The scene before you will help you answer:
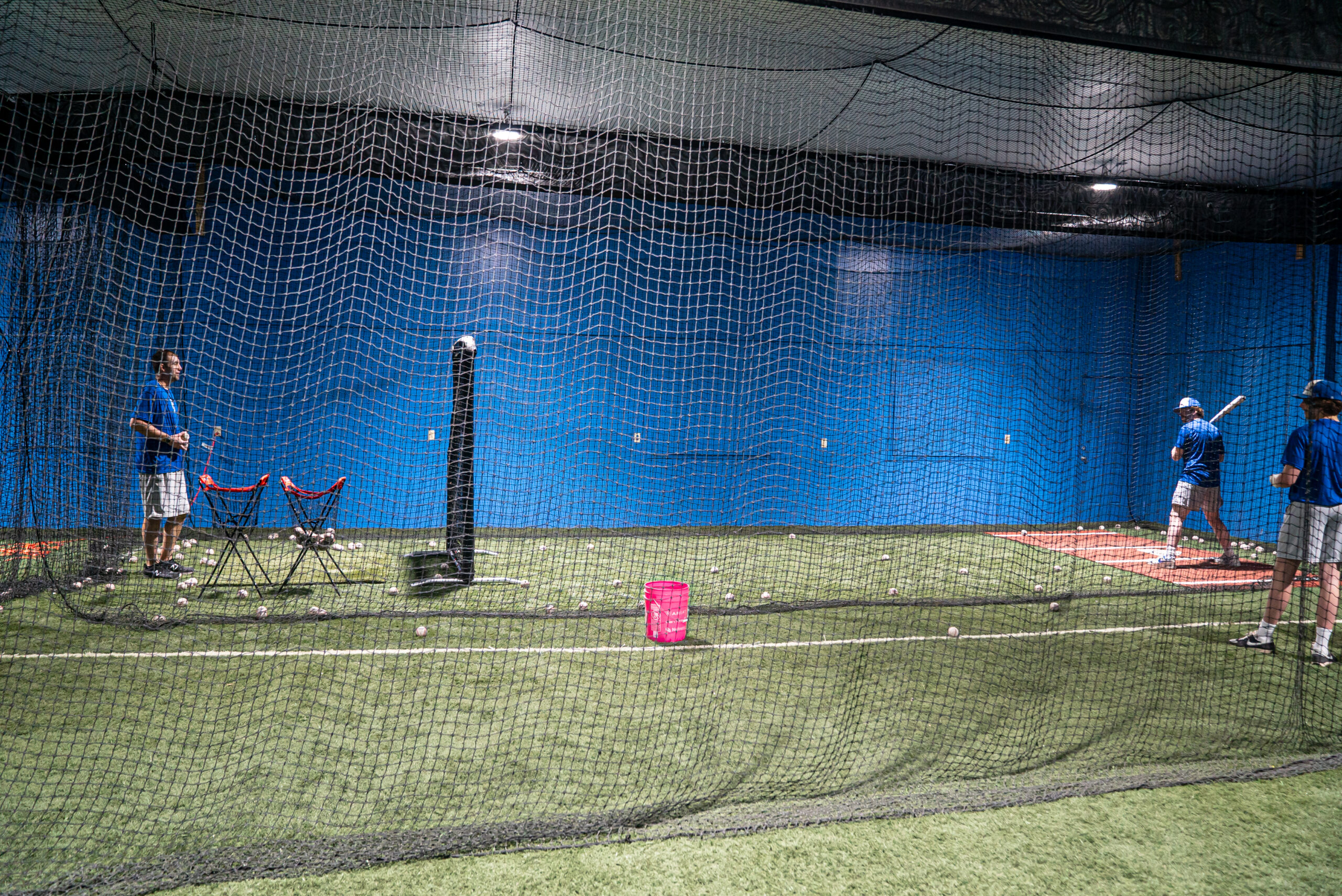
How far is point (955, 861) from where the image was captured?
223 cm

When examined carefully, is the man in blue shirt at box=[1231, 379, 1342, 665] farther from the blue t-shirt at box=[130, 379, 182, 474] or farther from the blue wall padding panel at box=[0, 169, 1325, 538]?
the blue t-shirt at box=[130, 379, 182, 474]

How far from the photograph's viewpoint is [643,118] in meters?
6.90

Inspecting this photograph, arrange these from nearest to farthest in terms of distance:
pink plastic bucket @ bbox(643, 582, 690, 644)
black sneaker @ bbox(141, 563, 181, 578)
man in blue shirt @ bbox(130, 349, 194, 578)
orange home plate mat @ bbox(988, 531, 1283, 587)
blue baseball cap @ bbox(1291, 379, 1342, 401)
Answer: blue baseball cap @ bbox(1291, 379, 1342, 401)
pink plastic bucket @ bbox(643, 582, 690, 644)
man in blue shirt @ bbox(130, 349, 194, 578)
black sneaker @ bbox(141, 563, 181, 578)
orange home plate mat @ bbox(988, 531, 1283, 587)

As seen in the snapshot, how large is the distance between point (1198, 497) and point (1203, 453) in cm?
40

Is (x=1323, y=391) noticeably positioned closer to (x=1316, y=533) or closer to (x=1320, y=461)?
(x=1320, y=461)

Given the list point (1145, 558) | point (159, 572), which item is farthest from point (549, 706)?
point (1145, 558)

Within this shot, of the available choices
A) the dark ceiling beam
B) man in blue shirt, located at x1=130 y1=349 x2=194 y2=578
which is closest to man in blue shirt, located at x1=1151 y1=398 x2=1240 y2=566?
the dark ceiling beam

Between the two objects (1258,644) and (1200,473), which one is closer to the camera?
(1258,644)

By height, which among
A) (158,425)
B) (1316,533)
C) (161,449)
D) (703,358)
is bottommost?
(1316,533)

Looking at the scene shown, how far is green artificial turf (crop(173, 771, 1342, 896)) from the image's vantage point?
2.07 meters

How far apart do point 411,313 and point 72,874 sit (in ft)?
22.8

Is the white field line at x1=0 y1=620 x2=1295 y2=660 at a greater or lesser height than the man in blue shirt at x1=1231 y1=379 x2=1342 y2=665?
lesser

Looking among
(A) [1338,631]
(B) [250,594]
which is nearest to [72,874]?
(B) [250,594]

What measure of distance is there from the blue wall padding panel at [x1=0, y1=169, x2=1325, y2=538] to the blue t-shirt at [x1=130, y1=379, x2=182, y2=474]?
2.08 metres
